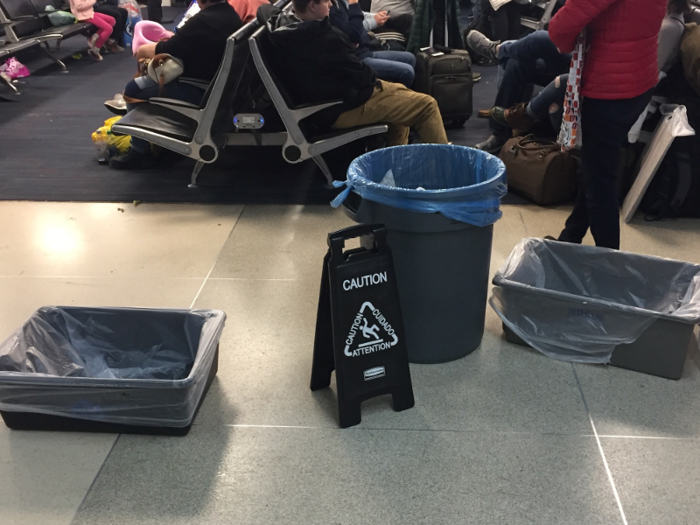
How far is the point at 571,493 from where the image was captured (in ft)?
5.16

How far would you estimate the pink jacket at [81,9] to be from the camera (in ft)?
21.5

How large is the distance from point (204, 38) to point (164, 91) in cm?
49

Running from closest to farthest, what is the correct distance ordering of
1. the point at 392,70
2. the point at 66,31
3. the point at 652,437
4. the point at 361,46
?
the point at 652,437 → the point at 392,70 → the point at 361,46 → the point at 66,31

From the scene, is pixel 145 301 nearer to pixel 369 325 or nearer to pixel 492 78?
pixel 369 325

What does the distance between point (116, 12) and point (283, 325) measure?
20.9 ft

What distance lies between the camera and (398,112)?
10.9ft

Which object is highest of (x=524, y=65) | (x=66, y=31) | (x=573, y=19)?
(x=573, y=19)

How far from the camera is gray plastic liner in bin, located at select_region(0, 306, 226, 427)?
5.47ft

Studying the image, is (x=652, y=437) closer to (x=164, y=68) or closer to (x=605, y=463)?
(x=605, y=463)

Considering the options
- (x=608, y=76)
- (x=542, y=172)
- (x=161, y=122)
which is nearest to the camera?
(x=608, y=76)

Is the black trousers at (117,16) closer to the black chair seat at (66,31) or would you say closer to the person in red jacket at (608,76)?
the black chair seat at (66,31)

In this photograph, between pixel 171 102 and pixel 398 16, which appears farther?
pixel 398 16

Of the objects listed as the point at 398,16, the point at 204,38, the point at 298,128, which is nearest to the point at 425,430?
the point at 298,128

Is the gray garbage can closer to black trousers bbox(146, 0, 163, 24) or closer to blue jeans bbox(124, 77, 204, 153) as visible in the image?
blue jeans bbox(124, 77, 204, 153)
